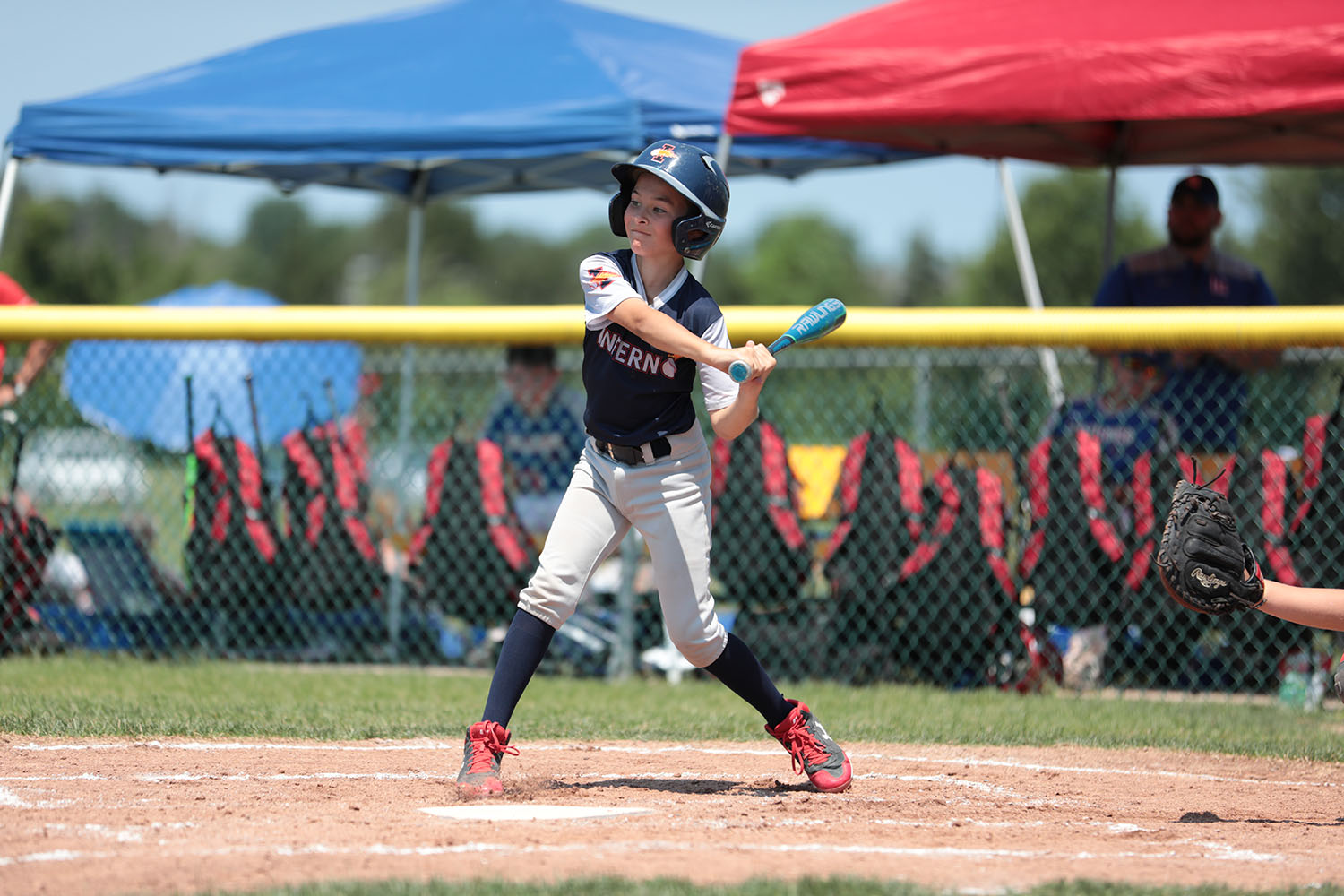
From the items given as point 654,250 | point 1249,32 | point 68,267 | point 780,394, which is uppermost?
point 1249,32

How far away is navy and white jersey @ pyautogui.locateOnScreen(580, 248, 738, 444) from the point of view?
409cm

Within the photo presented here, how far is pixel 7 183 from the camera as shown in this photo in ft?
26.2

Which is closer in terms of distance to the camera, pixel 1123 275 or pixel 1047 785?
pixel 1047 785

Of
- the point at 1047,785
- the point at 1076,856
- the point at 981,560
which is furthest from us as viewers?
the point at 981,560

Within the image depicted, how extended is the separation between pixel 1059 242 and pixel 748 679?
46.6 metres

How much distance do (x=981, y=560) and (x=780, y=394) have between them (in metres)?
4.60

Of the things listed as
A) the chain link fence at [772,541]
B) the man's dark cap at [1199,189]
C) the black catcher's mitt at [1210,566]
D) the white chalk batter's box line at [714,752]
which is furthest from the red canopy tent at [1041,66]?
the black catcher's mitt at [1210,566]

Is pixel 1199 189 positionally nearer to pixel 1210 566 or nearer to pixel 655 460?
pixel 1210 566

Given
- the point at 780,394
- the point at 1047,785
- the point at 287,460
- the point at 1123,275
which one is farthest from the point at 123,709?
the point at 780,394

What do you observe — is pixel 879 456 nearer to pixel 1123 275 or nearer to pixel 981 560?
pixel 981 560

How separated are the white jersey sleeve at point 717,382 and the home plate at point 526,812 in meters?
1.14

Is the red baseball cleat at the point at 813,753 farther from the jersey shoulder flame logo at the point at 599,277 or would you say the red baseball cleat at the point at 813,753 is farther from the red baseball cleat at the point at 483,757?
the jersey shoulder flame logo at the point at 599,277

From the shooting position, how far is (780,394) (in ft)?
35.9

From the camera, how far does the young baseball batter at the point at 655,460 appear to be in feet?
13.3
